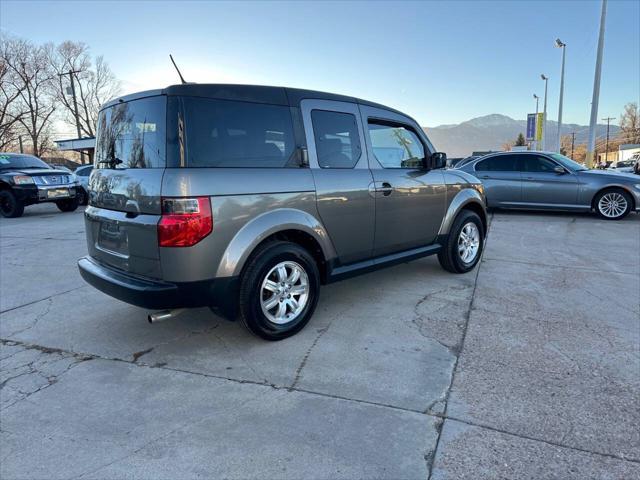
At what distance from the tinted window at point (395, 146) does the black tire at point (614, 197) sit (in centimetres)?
701

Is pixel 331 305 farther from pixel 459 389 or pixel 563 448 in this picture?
pixel 563 448

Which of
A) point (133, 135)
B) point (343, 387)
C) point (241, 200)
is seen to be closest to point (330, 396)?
point (343, 387)

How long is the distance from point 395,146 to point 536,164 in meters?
7.09

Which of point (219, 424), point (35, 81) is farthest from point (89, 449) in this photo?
point (35, 81)

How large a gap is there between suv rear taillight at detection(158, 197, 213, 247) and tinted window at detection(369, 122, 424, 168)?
199 centimetres

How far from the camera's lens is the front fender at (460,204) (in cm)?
490

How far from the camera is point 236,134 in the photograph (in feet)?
10.0

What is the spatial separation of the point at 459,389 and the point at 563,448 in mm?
654

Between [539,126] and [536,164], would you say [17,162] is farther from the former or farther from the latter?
[539,126]

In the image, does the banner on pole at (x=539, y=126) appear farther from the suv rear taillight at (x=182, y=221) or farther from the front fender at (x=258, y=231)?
the suv rear taillight at (x=182, y=221)

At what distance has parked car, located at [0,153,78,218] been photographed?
11.1 m

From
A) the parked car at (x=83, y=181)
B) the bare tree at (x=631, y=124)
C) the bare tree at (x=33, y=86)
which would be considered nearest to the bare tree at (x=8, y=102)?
the bare tree at (x=33, y=86)

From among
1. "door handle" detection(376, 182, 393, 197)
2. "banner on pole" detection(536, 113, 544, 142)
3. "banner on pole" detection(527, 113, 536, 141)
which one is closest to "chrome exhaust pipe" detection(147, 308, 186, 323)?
"door handle" detection(376, 182, 393, 197)

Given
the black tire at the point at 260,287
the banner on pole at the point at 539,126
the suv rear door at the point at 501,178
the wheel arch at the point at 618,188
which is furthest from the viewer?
the banner on pole at the point at 539,126
